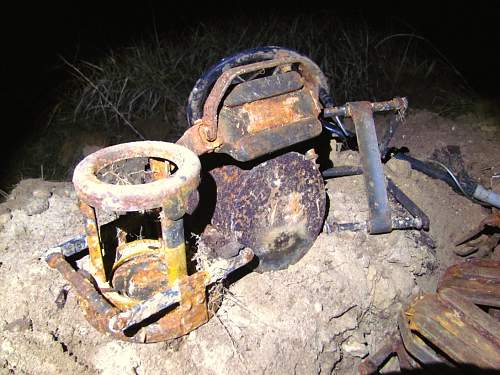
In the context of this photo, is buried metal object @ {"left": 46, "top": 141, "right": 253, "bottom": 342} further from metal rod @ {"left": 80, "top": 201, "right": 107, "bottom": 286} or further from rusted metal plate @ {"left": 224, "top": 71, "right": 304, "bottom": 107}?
rusted metal plate @ {"left": 224, "top": 71, "right": 304, "bottom": 107}

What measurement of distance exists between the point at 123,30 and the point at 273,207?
3251mm

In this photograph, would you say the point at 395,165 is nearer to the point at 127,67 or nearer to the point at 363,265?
the point at 363,265

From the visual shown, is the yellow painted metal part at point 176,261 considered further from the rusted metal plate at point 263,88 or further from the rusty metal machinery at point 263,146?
the rusted metal plate at point 263,88

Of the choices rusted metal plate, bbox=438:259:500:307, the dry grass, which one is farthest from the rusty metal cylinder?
the dry grass

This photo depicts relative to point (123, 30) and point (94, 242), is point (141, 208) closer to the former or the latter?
point (94, 242)

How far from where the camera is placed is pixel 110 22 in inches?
178

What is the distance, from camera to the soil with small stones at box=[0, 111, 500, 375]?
5.48 ft

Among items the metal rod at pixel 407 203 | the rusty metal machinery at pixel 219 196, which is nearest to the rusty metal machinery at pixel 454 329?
the metal rod at pixel 407 203

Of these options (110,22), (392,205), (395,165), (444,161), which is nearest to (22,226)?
(392,205)

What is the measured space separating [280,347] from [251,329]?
13cm

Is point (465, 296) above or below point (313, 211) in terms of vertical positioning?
below

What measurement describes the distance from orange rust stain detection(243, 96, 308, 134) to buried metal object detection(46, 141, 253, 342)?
1.00ft

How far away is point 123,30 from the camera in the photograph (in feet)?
14.7

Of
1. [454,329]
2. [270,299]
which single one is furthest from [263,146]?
[454,329]
